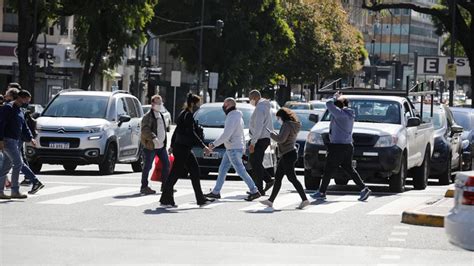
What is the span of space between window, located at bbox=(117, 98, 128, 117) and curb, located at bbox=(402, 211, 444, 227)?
12729 mm

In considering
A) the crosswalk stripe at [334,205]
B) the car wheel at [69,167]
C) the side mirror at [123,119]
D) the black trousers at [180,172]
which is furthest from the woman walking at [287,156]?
the car wheel at [69,167]

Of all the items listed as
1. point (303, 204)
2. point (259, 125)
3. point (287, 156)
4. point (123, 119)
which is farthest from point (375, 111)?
point (123, 119)

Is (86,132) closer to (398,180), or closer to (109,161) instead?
(109,161)

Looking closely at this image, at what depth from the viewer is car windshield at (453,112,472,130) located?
35.5m

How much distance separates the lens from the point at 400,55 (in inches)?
7195

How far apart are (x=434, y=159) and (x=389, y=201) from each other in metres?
7.12

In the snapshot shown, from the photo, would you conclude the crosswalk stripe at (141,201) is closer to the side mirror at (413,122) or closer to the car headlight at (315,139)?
the car headlight at (315,139)

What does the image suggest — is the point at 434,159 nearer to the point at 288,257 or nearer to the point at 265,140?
the point at 265,140

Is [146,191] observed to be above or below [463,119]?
below

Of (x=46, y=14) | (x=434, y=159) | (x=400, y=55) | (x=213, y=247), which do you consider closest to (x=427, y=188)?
(x=434, y=159)

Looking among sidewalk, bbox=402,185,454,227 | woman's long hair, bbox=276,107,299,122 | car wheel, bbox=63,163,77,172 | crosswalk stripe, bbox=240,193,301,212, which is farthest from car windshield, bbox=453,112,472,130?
sidewalk, bbox=402,185,454,227

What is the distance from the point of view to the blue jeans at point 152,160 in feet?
74.2

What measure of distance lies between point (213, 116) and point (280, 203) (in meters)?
8.20

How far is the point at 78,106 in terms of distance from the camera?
2973cm
